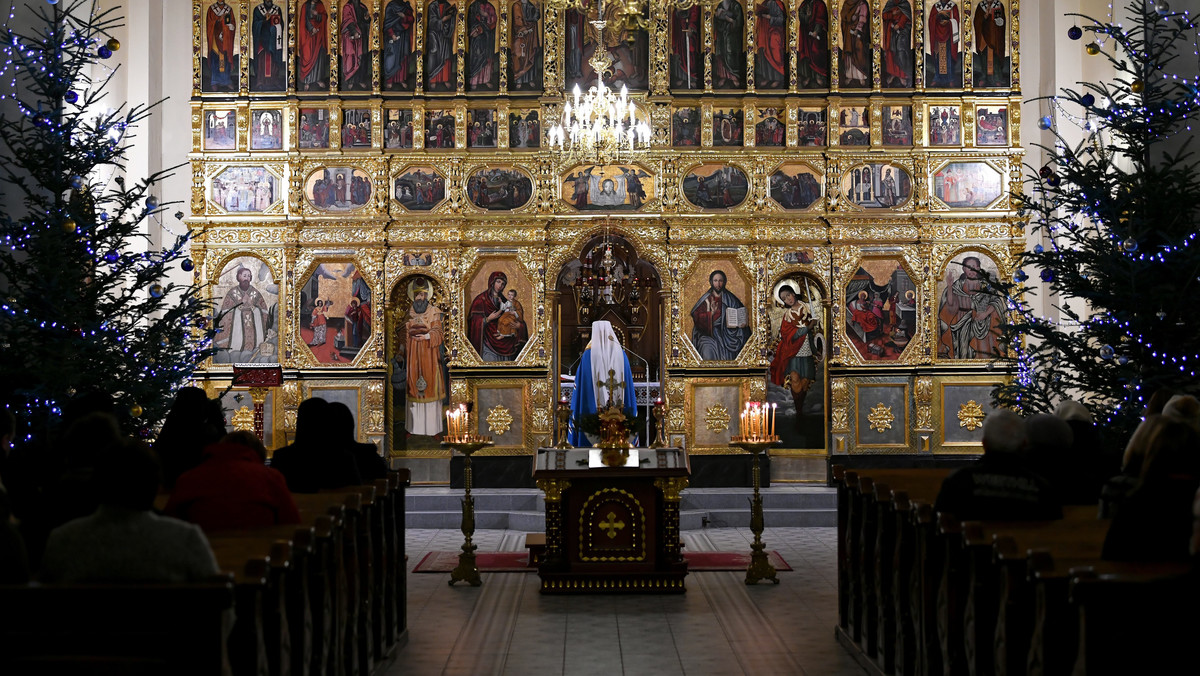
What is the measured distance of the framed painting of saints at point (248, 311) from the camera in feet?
65.8

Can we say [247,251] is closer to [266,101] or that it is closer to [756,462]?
[266,101]

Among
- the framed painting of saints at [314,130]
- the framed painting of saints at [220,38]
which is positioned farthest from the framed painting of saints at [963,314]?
the framed painting of saints at [220,38]

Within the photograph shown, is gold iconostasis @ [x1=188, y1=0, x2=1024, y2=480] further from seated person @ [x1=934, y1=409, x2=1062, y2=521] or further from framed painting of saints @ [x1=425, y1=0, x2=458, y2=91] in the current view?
seated person @ [x1=934, y1=409, x2=1062, y2=521]

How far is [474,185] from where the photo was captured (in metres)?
20.2

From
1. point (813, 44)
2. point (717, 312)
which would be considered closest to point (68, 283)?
point (717, 312)

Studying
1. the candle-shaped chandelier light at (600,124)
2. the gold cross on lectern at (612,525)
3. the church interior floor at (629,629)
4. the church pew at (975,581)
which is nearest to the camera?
the church pew at (975,581)

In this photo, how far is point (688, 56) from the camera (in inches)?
801

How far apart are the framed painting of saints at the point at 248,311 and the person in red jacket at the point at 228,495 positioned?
44.3ft

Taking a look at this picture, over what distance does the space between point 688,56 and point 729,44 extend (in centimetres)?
68

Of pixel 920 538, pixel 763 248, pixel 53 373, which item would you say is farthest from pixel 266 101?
pixel 920 538

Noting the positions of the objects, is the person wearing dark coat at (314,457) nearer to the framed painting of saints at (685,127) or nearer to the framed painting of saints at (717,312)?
the framed painting of saints at (717,312)

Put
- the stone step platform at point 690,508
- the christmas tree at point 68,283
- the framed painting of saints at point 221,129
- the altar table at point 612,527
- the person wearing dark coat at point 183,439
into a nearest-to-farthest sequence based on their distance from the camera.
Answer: the person wearing dark coat at point 183,439
the christmas tree at point 68,283
the altar table at point 612,527
the stone step platform at point 690,508
the framed painting of saints at point 221,129

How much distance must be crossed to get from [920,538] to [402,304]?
559 inches

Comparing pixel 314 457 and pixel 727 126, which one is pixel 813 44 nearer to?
pixel 727 126
